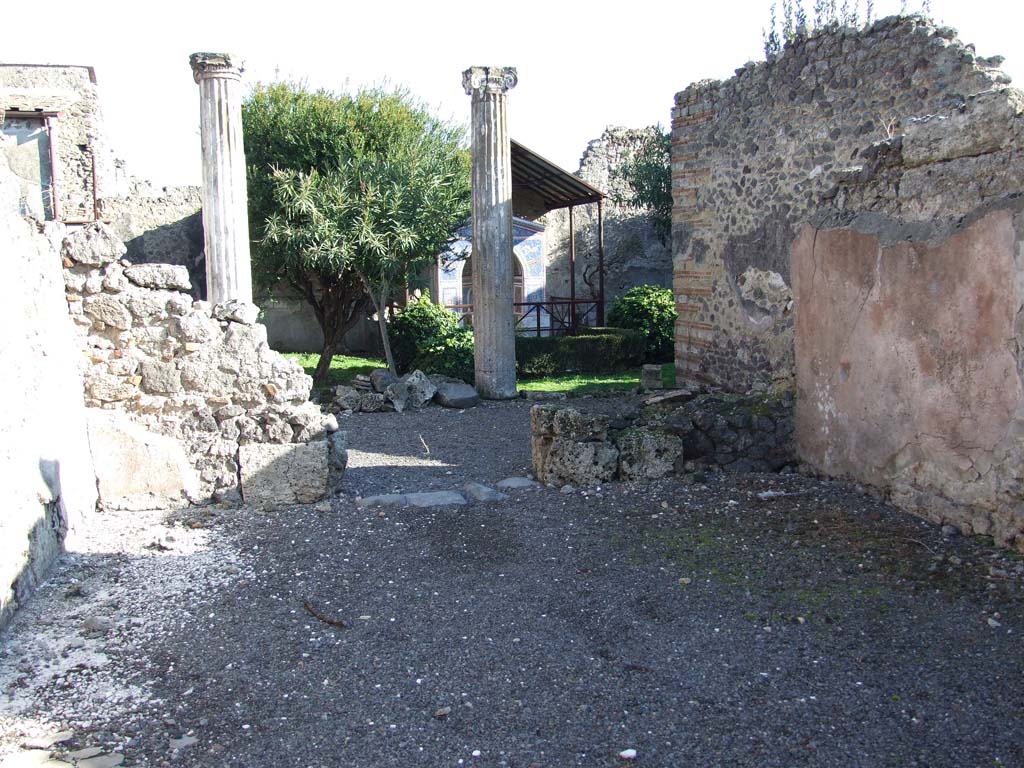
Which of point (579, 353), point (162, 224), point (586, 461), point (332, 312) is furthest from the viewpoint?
point (162, 224)

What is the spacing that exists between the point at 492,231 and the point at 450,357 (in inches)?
98.4

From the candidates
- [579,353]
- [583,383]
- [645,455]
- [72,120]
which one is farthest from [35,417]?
[72,120]

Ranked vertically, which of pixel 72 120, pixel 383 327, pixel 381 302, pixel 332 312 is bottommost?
pixel 383 327

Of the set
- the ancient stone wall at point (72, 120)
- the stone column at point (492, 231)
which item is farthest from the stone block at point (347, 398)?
the ancient stone wall at point (72, 120)

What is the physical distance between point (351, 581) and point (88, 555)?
1558 millimetres

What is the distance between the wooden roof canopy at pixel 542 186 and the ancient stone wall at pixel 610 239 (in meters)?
2.18

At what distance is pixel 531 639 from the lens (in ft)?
12.9

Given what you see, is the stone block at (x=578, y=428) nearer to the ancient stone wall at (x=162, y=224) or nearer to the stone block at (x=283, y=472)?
the stone block at (x=283, y=472)

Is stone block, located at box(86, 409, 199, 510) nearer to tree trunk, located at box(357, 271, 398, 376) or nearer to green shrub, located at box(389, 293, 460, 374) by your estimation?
tree trunk, located at box(357, 271, 398, 376)

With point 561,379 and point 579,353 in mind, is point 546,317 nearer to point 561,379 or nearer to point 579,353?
point 579,353

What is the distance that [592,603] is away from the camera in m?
4.32

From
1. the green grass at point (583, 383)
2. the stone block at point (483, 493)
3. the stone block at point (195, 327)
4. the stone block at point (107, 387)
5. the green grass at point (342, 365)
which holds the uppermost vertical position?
the stone block at point (195, 327)

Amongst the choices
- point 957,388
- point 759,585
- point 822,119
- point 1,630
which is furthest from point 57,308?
point 822,119

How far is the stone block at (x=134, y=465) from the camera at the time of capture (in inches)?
233
